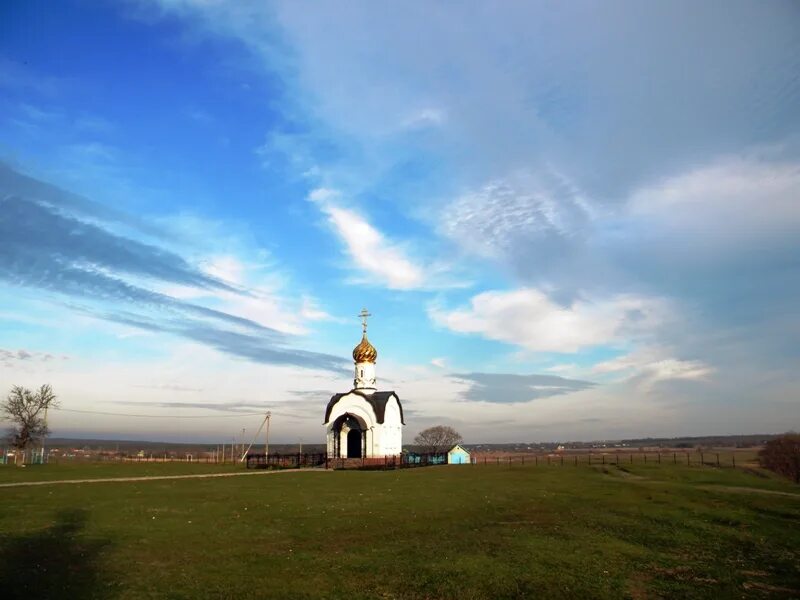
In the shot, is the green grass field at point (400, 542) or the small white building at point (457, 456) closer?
the green grass field at point (400, 542)

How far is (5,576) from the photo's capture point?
11266 millimetres

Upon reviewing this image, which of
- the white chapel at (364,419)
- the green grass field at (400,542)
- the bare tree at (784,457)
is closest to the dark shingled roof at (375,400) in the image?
the white chapel at (364,419)

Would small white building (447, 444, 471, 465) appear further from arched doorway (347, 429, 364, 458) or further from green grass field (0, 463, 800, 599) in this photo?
green grass field (0, 463, 800, 599)

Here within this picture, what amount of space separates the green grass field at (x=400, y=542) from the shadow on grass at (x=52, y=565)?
40 millimetres

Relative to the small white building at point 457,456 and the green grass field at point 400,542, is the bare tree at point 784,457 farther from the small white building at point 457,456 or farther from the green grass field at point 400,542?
the small white building at point 457,456

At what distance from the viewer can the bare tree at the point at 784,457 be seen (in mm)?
49003

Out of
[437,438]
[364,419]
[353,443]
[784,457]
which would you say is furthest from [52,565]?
[437,438]

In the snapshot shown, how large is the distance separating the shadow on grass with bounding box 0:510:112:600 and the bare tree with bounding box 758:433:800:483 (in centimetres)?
5152

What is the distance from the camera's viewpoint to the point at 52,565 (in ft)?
39.9

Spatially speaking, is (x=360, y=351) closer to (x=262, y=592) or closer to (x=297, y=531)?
(x=297, y=531)

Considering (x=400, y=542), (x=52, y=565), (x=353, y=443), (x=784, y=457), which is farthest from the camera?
(x=353, y=443)

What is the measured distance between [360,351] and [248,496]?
29.3 meters

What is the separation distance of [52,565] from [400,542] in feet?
26.5

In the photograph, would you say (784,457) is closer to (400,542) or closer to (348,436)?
(348,436)
